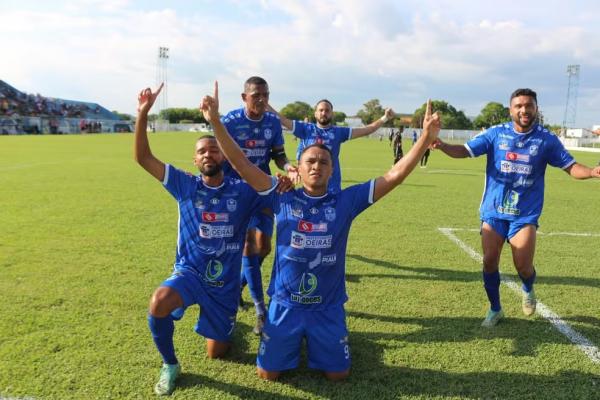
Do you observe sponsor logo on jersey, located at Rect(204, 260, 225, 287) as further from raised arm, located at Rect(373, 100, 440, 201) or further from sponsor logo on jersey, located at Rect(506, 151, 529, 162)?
sponsor logo on jersey, located at Rect(506, 151, 529, 162)

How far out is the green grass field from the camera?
339 cm

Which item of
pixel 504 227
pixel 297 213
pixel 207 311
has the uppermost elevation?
pixel 297 213

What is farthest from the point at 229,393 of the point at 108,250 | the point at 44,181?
the point at 44,181

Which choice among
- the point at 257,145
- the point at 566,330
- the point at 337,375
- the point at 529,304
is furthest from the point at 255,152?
the point at 566,330

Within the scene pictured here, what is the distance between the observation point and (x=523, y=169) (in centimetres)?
454

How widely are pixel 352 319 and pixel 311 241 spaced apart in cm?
142

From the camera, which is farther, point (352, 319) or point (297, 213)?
point (352, 319)

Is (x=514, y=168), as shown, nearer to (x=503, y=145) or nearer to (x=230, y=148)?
(x=503, y=145)

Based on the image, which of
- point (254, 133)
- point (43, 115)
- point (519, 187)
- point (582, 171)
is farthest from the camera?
point (43, 115)

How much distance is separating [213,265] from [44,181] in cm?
1210

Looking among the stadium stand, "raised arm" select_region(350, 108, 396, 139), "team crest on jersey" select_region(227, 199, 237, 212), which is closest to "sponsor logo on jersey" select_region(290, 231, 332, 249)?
"team crest on jersey" select_region(227, 199, 237, 212)

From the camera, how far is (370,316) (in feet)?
15.4

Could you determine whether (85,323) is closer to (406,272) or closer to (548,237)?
(406,272)

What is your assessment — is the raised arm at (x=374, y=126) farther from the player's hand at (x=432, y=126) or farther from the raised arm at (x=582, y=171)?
the player's hand at (x=432, y=126)
